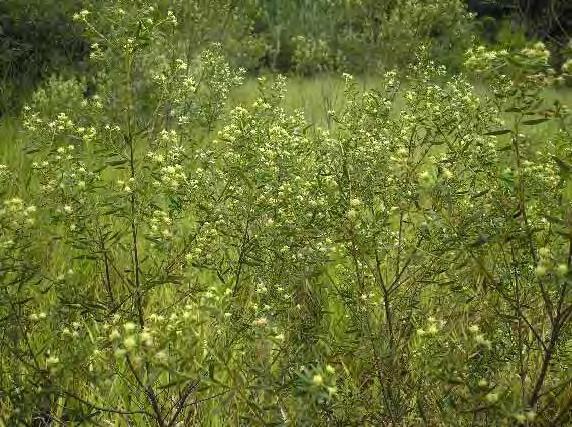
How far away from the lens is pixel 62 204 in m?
2.27

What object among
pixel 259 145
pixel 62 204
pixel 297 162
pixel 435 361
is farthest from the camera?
pixel 297 162

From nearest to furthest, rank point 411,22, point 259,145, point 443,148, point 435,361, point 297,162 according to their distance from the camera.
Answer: point 435,361 < point 259,145 < point 297,162 < point 411,22 < point 443,148

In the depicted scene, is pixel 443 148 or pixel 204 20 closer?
pixel 204 20

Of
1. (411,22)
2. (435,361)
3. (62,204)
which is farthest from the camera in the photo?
(411,22)

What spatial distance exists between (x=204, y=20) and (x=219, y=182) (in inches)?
175

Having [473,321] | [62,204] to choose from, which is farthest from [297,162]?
[473,321]

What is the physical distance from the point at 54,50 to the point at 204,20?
1.96m

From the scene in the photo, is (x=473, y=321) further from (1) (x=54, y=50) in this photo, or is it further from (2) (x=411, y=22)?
(1) (x=54, y=50)

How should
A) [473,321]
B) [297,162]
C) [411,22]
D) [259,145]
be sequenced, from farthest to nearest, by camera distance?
[411,22] → [473,321] → [297,162] → [259,145]

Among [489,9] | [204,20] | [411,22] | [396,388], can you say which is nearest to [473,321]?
[396,388]

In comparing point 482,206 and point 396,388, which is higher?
point 482,206

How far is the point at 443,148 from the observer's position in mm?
7320

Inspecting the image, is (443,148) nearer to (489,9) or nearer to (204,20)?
(204,20)

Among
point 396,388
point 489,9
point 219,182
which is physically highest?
point 219,182
